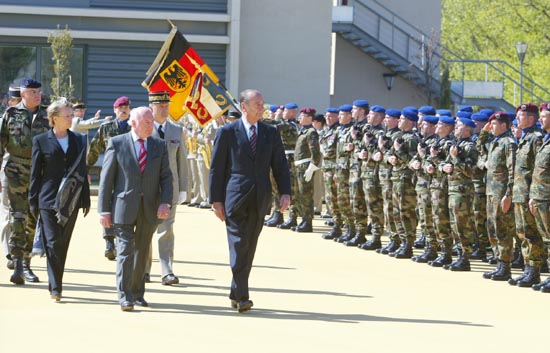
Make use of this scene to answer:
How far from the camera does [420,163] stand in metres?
16.4

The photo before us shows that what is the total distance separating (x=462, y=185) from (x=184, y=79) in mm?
4812

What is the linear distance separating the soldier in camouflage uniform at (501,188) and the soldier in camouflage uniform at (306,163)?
6464 millimetres

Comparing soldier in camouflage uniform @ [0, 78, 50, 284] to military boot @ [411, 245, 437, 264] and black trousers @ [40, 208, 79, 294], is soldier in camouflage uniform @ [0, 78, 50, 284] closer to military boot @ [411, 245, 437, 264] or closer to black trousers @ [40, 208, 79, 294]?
black trousers @ [40, 208, 79, 294]

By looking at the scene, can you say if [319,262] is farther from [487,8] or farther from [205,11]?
[487,8]

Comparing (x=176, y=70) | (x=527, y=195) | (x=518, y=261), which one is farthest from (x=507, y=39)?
(x=527, y=195)

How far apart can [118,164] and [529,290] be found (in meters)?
5.15

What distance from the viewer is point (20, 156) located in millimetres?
13555

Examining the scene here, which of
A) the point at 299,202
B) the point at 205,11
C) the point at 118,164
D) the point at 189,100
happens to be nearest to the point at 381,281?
the point at 118,164

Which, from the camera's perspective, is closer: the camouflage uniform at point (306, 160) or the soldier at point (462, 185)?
the soldier at point (462, 185)

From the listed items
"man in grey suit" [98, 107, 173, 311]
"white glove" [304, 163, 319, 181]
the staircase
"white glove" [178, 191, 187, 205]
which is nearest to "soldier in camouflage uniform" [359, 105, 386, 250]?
"white glove" [304, 163, 319, 181]

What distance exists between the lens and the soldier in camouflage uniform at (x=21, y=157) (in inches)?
531

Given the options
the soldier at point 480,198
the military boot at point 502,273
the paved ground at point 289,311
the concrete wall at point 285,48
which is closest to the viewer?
the paved ground at point 289,311

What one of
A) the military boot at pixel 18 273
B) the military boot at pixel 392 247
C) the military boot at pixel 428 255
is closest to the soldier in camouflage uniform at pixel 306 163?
the military boot at pixel 392 247

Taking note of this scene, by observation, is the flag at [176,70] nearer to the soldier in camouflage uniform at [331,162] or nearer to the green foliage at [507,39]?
the soldier in camouflage uniform at [331,162]
